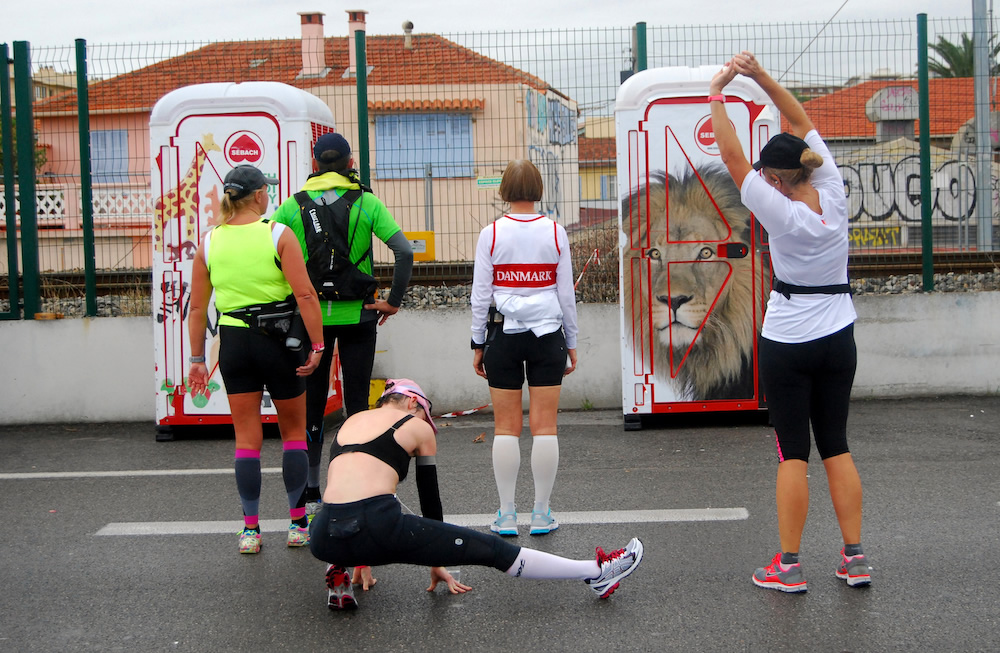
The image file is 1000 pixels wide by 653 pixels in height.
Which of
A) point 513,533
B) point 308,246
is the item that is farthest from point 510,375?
point 308,246

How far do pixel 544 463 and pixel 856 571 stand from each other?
1.47 meters

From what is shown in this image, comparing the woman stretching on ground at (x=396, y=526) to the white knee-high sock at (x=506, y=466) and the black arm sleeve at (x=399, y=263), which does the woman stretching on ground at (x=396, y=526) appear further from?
the black arm sleeve at (x=399, y=263)

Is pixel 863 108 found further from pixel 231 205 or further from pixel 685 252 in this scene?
pixel 231 205

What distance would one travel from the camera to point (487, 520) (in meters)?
5.05

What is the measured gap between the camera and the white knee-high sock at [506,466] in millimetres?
4730

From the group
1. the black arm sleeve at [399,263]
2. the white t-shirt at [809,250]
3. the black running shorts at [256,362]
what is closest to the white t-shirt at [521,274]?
the black arm sleeve at [399,263]

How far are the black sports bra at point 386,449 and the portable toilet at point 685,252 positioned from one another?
149 inches

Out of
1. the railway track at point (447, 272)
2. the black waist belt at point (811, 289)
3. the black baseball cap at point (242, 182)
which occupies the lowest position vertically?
the black waist belt at point (811, 289)

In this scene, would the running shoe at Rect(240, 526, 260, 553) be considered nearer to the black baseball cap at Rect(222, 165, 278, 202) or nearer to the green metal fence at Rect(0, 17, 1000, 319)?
the black baseball cap at Rect(222, 165, 278, 202)

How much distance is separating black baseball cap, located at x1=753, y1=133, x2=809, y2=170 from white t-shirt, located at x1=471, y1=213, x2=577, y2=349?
1177 millimetres

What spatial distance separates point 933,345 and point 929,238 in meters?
0.89

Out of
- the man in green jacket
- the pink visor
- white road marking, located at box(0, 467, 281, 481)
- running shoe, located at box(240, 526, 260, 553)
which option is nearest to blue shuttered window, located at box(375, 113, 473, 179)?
white road marking, located at box(0, 467, 281, 481)

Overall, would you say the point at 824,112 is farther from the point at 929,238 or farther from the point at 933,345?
the point at 933,345

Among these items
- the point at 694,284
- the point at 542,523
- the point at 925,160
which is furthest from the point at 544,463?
the point at 925,160
